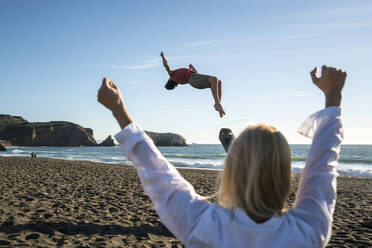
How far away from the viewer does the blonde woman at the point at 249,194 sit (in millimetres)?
901

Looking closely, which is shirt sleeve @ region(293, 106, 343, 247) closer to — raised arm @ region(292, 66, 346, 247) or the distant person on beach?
raised arm @ region(292, 66, 346, 247)

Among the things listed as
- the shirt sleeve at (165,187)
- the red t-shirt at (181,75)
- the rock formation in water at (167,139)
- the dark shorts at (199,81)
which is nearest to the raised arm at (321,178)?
the shirt sleeve at (165,187)

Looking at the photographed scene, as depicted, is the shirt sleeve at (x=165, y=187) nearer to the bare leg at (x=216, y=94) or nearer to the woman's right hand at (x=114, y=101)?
the woman's right hand at (x=114, y=101)

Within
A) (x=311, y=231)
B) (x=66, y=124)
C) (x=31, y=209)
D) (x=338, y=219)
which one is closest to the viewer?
(x=311, y=231)

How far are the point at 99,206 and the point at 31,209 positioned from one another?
4.77ft

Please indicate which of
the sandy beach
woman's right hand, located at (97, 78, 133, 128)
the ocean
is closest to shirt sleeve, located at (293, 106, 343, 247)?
woman's right hand, located at (97, 78, 133, 128)

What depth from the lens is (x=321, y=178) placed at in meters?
0.97

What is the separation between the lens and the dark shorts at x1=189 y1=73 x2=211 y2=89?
3.30 m

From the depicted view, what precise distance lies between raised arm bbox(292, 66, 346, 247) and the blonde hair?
75 mm

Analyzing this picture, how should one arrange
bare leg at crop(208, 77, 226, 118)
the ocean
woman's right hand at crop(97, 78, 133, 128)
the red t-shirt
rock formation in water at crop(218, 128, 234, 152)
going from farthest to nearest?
1. the ocean
2. the red t-shirt
3. bare leg at crop(208, 77, 226, 118)
4. rock formation in water at crop(218, 128, 234, 152)
5. woman's right hand at crop(97, 78, 133, 128)

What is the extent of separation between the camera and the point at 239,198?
944mm

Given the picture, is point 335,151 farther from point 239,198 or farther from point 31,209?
point 31,209

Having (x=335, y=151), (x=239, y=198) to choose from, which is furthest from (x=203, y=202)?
(x=335, y=151)

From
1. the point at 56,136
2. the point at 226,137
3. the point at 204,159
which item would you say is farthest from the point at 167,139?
the point at 226,137
